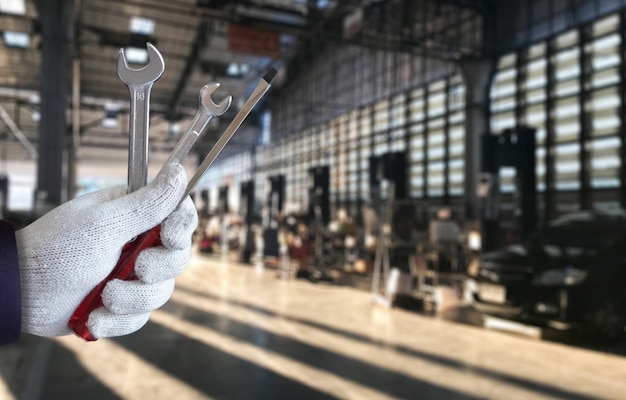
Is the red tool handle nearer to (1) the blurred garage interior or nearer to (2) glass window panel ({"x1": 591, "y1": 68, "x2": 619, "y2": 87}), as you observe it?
(1) the blurred garage interior

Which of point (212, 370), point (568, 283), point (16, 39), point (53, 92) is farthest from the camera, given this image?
point (16, 39)

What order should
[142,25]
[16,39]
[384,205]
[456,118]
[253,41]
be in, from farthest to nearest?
[16,39], [142,25], [456,118], [253,41], [384,205]

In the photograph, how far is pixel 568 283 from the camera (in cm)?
464

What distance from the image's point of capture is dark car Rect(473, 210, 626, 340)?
4637 mm

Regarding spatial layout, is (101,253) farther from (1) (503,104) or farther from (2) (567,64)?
(1) (503,104)

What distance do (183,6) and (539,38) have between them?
672cm

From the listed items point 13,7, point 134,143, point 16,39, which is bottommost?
point 134,143

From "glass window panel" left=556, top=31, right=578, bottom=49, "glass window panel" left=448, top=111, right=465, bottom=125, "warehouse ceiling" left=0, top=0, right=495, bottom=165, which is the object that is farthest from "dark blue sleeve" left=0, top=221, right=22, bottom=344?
"glass window panel" left=448, top=111, right=465, bottom=125

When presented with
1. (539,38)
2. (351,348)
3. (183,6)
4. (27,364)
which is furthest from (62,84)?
(539,38)

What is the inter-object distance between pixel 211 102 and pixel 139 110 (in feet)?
0.35

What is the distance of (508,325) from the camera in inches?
215

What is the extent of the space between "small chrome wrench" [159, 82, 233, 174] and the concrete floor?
269 centimetres

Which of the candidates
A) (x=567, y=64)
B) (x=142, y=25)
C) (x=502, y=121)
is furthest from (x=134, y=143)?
(x=142, y=25)

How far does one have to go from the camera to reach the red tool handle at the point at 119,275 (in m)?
0.78
